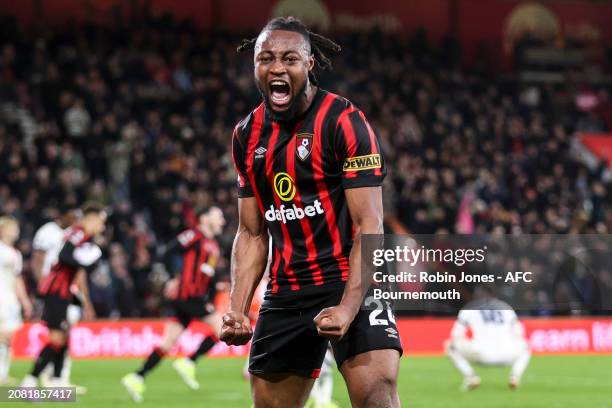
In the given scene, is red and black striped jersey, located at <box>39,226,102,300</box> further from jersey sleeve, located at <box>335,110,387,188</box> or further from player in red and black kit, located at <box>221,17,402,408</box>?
jersey sleeve, located at <box>335,110,387,188</box>

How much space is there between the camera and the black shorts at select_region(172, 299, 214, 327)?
1330 cm

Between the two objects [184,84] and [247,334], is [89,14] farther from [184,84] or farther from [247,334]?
[247,334]

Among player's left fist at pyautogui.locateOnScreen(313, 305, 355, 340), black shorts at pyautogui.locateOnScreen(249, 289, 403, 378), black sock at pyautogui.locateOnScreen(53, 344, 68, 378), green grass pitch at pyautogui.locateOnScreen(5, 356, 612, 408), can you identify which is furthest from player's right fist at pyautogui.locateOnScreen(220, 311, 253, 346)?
black sock at pyautogui.locateOnScreen(53, 344, 68, 378)

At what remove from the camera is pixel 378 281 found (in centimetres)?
520

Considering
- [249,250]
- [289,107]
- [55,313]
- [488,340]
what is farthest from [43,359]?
[289,107]

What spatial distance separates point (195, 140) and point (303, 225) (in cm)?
1679

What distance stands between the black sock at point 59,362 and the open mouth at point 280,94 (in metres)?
7.40

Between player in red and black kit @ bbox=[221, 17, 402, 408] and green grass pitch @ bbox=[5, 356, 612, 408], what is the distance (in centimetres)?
611

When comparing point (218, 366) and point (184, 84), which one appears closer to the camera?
point (218, 366)

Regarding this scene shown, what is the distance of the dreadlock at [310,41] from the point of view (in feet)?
16.7

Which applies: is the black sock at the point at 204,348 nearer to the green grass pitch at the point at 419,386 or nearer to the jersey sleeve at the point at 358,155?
the green grass pitch at the point at 419,386

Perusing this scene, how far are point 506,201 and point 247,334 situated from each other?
18394 mm

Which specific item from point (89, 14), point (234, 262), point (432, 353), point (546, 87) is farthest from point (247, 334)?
point (546, 87)

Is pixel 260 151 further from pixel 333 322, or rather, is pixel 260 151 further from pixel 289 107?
pixel 333 322
